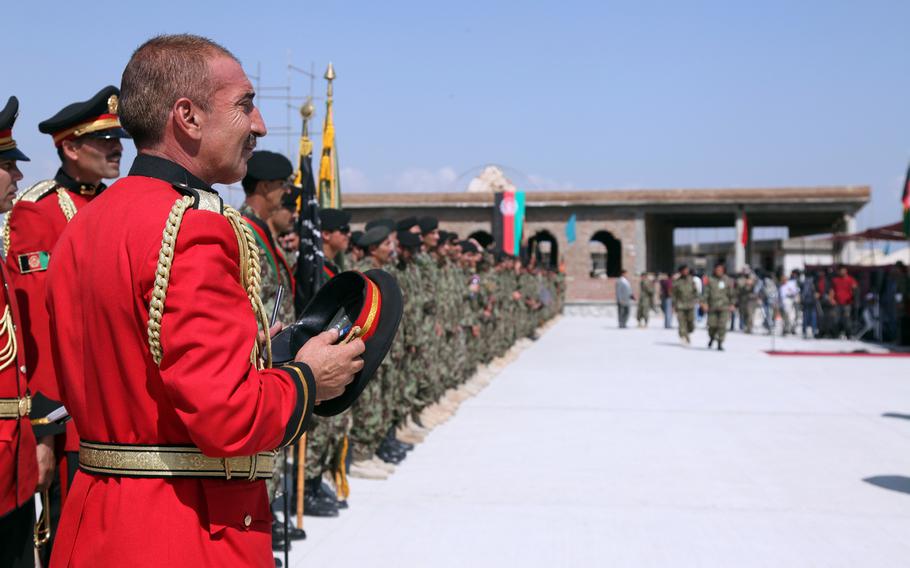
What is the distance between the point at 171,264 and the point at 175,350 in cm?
16

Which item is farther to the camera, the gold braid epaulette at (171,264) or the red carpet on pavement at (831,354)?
the red carpet on pavement at (831,354)

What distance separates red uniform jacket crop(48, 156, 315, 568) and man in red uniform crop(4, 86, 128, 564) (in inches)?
48.1

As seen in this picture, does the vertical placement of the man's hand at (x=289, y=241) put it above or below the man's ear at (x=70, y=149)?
below

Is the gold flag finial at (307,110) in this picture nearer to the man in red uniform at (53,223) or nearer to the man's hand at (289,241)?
the man's hand at (289,241)

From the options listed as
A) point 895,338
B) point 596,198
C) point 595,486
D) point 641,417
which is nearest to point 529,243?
point 596,198

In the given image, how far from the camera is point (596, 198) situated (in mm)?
38844

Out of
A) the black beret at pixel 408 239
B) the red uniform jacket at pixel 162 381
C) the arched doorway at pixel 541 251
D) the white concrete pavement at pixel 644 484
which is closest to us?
the red uniform jacket at pixel 162 381

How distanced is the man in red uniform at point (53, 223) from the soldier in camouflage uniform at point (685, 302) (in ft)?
57.7

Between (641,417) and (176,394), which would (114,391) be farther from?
(641,417)

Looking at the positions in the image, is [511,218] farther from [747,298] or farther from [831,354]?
[831,354]

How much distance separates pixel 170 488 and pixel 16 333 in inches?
55.9

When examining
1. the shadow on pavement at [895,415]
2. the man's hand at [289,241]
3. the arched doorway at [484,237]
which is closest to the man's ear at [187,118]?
the man's hand at [289,241]

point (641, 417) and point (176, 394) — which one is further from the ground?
point (176, 394)

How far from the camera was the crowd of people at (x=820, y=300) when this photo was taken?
65.1ft
